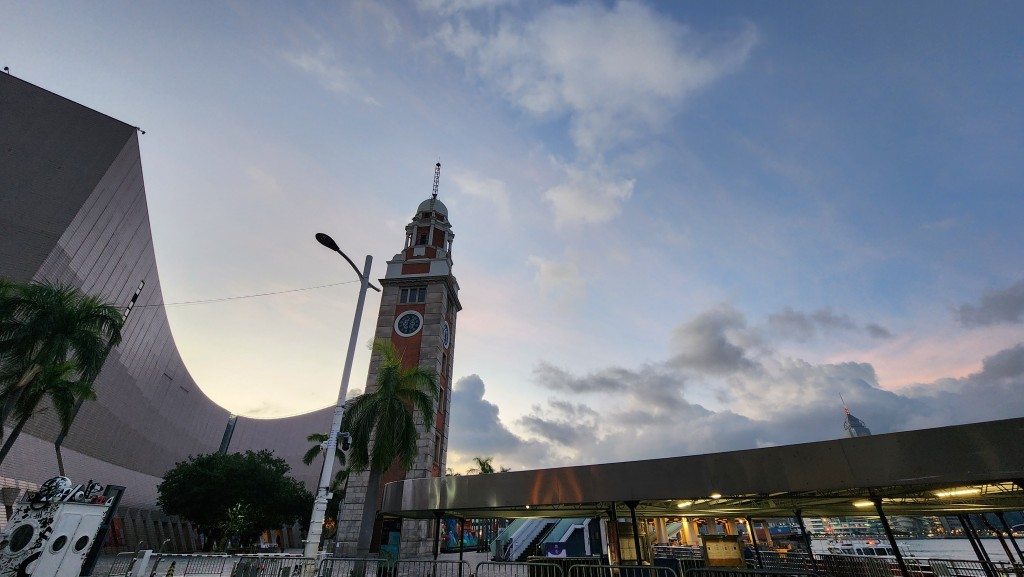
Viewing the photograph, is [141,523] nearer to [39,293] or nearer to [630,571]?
[39,293]

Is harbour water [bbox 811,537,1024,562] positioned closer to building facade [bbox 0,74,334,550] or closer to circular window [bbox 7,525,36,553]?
circular window [bbox 7,525,36,553]

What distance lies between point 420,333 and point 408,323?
6.27ft

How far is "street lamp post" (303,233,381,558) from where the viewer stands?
1242 centimetres

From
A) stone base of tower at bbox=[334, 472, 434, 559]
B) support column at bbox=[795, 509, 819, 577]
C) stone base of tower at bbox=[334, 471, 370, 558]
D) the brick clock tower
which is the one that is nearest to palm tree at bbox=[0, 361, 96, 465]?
stone base of tower at bbox=[334, 472, 434, 559]

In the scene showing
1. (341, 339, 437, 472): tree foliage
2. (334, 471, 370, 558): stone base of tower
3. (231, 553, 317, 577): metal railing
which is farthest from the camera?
(334, 471, 370, 558): stone base of tower

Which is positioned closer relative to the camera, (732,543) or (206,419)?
(732,543)

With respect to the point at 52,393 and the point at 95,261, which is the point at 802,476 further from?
the point at 95,261

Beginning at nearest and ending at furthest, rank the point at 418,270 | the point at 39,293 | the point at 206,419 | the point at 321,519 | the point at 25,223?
1. the point at 321,519
2. the point at 39,293
3. the point at 25,223
4. the point at 418,270
5. the point at 206,419

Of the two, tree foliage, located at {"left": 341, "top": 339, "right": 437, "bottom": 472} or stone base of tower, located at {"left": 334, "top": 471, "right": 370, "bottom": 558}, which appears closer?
tree foliage, located at {"left": 341, "top": 339, "right": 437, "bottom": 472}

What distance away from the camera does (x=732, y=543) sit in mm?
17781

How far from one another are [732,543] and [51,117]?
54.9 metres

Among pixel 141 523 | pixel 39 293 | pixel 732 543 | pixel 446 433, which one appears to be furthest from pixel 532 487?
pixel 141 523

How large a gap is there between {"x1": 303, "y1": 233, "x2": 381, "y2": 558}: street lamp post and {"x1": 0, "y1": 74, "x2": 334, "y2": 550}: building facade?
27356 mm

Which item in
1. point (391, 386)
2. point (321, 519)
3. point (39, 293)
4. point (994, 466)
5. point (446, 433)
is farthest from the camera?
point (446, 433)
